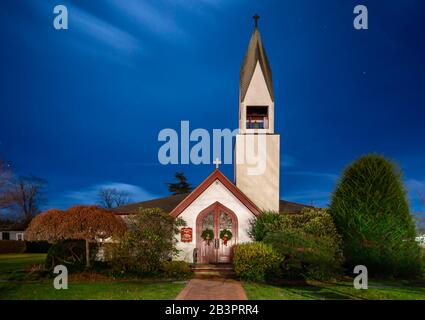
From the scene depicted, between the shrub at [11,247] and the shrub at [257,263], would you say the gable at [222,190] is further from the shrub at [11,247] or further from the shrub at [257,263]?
the shrub at [11,247]

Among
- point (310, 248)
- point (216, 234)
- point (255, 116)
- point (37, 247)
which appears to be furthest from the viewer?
point (37, 247)

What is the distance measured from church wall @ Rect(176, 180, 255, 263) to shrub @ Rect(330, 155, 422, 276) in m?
4.76

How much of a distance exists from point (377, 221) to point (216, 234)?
8.10 metres

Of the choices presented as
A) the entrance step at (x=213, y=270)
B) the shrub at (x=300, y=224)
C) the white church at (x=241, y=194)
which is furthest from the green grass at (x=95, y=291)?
the shrub at (x=300, y=224)

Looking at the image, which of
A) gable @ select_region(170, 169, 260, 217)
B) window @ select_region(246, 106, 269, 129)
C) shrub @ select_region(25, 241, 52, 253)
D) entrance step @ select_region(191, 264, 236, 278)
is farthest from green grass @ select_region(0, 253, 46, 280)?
window @ select_region(246, 106, 269, 129)

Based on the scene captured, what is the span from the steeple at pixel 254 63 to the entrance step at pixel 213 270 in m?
11.2

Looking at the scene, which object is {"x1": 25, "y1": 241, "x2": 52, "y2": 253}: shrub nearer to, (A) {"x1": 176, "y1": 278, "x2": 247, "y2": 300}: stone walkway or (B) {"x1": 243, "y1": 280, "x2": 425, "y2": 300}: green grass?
(A) {"x1": 176, "y1": 278, "x2": 247, "y2": 300}: stone walkway

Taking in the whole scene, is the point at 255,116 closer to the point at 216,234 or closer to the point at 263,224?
the point at 263,224

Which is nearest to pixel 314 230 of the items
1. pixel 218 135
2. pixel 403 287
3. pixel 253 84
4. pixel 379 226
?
pixel 379 226

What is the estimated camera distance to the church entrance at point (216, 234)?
→ 16.5 meters

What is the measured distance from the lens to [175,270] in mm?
13812

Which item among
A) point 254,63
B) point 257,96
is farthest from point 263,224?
point 254,63
